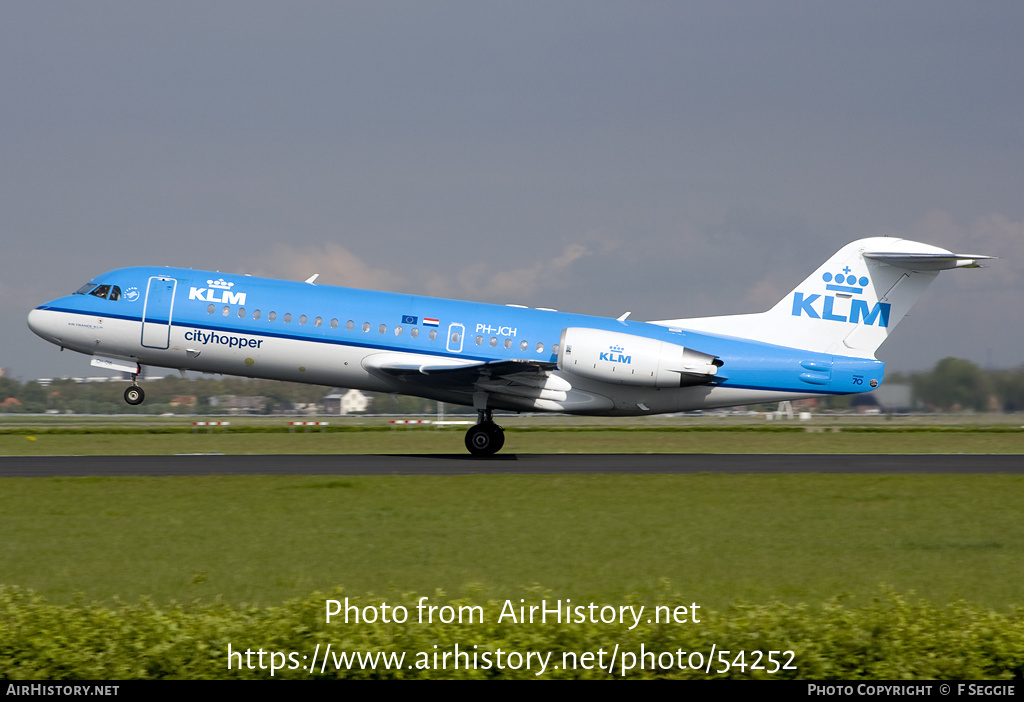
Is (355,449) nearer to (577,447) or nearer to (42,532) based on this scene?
(577,447)

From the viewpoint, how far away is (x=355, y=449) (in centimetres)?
2812

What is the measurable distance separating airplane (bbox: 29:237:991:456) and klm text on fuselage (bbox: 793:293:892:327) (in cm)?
3

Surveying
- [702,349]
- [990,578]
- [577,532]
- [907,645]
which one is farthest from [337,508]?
[702,349]

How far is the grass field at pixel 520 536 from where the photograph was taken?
9.98 metres

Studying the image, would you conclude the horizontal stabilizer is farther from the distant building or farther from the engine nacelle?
the distant building

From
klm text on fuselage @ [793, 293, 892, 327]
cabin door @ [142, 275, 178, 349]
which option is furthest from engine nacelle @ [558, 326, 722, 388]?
cabin door @ [142, 275, 178, 349]

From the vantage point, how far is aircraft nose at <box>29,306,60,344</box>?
2394cm

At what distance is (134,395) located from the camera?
2353cm

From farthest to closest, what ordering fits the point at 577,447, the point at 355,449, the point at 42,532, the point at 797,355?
the point at 577,447
the point at 355,449
the point at 797,355
the point at 42,532

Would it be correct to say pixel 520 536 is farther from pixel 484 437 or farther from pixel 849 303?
pixel 849 303

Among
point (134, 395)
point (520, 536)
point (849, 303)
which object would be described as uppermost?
point (849, 303)

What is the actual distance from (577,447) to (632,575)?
64.2ft

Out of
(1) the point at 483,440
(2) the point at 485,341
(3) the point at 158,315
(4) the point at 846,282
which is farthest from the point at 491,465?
(4) the point at 846,282

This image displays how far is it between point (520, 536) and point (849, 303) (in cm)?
1543
